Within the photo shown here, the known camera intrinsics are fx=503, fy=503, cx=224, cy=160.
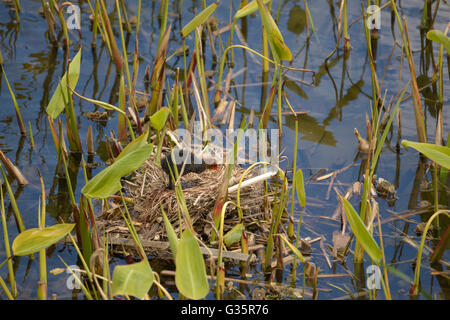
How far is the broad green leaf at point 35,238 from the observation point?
4.47 feet

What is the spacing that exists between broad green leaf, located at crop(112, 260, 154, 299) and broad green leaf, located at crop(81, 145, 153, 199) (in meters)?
0.28

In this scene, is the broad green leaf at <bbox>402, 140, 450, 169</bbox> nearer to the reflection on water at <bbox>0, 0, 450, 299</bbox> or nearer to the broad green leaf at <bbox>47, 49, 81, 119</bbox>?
the reflection on water at <bbox>0, 0, 450, 299</bbox>

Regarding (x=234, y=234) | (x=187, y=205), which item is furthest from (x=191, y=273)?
(x=187, y=205)

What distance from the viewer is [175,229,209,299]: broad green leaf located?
124 centimetres

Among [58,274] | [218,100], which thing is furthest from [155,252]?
[218,100]

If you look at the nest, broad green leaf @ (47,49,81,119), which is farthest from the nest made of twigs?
broad green leaf @ (47,49,81,119)

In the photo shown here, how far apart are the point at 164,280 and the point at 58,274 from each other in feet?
1.23

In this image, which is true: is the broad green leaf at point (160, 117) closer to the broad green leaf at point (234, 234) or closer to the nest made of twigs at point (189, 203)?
the nest made of twigs at point (189, 203)

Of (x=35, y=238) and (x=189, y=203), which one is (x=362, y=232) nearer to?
(x=189, y=203)

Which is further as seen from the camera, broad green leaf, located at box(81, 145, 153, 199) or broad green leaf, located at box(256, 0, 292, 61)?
broad green leaf, located at box(256, 0, 292, 61)

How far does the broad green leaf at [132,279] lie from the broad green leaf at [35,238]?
0.82 feet

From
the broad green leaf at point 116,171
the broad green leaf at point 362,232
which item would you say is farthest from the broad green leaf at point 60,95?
the broad green leaf at point 362,232

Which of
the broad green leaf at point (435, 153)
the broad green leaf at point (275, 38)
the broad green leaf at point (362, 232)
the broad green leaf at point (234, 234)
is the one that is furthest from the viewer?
the broad green leaf at point (234, 234)

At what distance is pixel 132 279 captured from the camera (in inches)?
49.2
